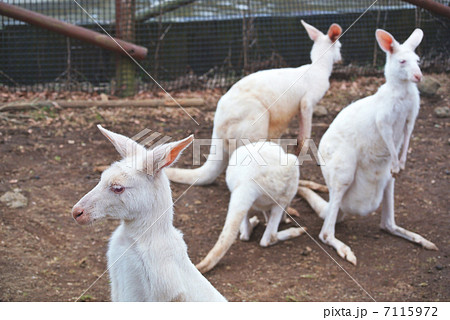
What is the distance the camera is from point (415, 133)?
20.2ft

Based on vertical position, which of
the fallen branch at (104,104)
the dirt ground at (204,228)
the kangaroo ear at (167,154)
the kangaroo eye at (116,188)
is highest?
the kangaroo ear at (167,154)

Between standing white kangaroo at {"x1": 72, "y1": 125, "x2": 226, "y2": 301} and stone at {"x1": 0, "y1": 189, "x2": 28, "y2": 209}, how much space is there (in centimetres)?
225

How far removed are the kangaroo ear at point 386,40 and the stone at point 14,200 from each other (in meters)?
2.88

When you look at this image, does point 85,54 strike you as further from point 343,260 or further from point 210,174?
point 343,260

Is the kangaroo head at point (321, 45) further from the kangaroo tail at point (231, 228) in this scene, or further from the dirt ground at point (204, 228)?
the kangaroo tail at point (231, 228)

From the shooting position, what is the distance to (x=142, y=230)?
2578 mm

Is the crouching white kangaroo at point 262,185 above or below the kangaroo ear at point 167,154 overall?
below

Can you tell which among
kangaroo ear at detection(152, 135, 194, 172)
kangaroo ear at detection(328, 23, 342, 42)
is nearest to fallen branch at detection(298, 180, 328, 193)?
kangaroo ear at detection(328, 23, 342, 42)

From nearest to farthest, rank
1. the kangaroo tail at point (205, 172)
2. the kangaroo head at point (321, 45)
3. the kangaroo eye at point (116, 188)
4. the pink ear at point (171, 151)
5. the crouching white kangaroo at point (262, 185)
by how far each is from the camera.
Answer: the pink ear at point (171, 151) → the kangaroo eye at point (116, 188) → the crouching white kangaroo at point (262, 185) → the kangaroo tail at point (205, 172) → the kangaroo head at point (321, 45)

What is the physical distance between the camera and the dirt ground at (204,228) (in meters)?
3.89

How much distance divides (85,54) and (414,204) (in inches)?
159

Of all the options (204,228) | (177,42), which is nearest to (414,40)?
(204,228)

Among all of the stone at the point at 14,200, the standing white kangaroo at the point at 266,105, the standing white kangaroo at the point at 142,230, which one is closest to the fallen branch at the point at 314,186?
the standing white kangaroo at the point at 266,105

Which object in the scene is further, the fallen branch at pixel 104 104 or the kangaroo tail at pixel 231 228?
the fallen branch at pixel 104 104
